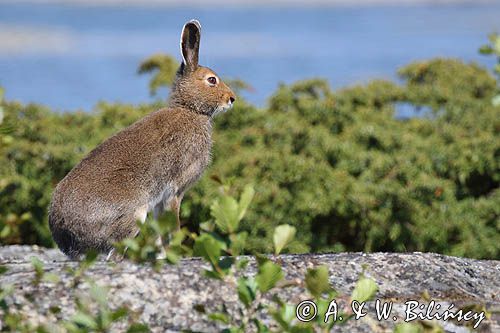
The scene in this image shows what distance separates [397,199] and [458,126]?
5.78ft

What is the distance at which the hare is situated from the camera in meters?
5.36

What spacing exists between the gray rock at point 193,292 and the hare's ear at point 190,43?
2362 mm

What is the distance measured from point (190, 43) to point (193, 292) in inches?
123

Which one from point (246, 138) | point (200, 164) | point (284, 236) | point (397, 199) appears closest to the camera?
point (284, 236)

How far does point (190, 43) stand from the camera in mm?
6543

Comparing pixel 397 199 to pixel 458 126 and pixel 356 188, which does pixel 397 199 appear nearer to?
pixel 356 188

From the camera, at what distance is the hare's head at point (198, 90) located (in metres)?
6.67

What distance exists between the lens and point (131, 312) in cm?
338

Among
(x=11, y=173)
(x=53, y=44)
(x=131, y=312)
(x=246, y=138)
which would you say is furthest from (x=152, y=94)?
(x=53, y=44)

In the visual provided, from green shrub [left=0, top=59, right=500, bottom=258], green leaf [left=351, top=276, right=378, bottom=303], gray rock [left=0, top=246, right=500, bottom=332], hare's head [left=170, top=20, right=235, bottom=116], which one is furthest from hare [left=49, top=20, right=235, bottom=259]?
green leaf [left=351, top=276, right=378, bottom=303]

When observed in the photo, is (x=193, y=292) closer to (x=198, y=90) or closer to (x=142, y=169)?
(x=142, y=169)

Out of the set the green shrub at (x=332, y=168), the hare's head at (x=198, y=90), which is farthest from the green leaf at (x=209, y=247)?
the hare's head at (x=198, y=90)

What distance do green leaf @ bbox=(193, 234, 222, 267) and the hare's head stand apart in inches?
148

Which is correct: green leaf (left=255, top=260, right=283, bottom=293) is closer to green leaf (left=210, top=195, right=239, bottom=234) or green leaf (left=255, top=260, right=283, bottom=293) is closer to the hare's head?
green leaf (left=210, top=195, right=239, bottom=234)
